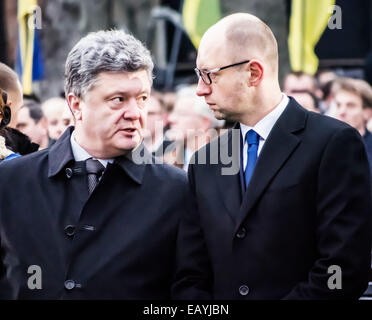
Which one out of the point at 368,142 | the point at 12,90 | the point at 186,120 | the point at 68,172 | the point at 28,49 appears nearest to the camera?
the point at 68,172

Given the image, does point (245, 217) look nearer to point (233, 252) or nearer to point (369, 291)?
point (233, 252)

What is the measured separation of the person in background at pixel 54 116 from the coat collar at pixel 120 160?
276cm

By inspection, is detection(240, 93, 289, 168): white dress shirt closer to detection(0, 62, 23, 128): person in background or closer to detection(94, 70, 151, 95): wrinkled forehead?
detection(94, 70, 151, 95): wrinkled forehead

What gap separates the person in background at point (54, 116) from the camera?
7.14 meters

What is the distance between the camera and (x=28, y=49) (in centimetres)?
1074

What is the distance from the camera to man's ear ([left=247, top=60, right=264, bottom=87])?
Result: 401 cm

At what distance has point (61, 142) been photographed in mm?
4277

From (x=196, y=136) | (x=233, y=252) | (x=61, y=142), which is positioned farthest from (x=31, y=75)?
(x=233, y=252)

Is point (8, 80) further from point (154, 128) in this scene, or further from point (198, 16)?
point (198, 16)

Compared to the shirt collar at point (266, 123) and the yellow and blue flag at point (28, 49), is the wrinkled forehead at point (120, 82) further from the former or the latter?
the yellow and blue flag at point (28, 49)

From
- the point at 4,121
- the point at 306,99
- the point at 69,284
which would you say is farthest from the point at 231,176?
the point at 306,99

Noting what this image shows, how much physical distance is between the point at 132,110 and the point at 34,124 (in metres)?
3.41

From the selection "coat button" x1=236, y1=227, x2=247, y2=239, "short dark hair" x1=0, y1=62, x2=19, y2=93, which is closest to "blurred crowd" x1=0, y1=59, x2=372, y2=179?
"short dark hair" x1=0, y1=62, x2=19, y2=93

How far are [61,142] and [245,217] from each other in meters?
1.03
